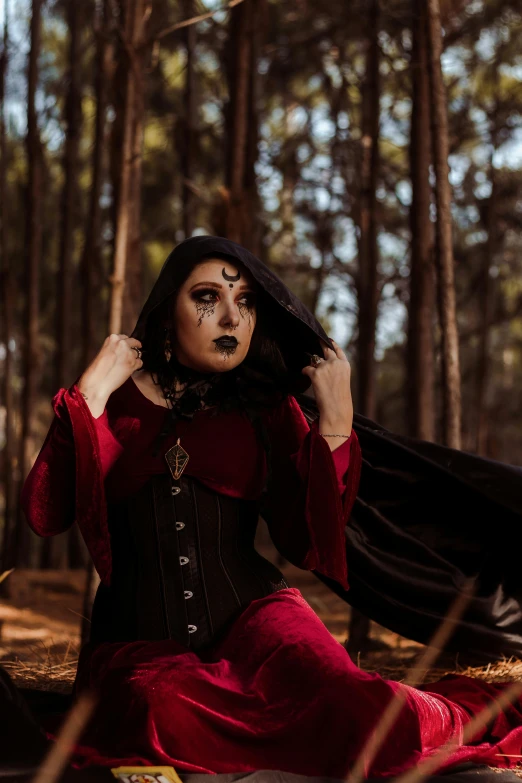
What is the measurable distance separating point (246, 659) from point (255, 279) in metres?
1.15

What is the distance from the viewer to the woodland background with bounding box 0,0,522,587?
5.50 meters

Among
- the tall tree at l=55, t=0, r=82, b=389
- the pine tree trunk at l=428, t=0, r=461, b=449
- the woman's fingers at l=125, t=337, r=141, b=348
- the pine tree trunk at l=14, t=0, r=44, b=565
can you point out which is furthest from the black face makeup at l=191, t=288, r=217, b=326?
the tall tree at l=55, t=0, r=82, b=389

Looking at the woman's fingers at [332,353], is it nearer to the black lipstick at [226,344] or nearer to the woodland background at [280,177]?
the black lipstick at [226,344]

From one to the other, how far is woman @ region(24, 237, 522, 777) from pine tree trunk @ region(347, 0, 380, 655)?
2.30m

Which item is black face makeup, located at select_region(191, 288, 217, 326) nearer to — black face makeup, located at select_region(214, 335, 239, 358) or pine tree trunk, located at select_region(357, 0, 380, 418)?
black face makeup, located at select_region(214, 335, 239, 358)

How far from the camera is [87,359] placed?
28.7ft

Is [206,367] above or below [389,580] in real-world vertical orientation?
above

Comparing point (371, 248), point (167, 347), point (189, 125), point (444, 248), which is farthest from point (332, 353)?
point (189, 125)

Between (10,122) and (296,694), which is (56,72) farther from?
(296,694)

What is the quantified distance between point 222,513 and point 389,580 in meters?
0.99

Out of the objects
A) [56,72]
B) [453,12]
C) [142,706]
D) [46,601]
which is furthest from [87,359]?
[56,72]

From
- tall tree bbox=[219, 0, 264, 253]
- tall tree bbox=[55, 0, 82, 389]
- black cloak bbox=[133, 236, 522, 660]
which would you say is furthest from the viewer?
tall tree bbox=[55, 0, 82, 389]

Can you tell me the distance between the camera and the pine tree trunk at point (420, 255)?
17.9 ft

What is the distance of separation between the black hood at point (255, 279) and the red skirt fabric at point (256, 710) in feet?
3.03
